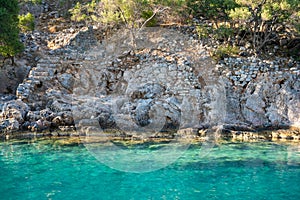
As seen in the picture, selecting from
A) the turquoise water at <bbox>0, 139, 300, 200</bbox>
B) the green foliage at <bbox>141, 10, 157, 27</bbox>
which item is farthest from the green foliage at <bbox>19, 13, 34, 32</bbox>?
the turquoise water at <bbox>0, 139, 300, 200</bbox>

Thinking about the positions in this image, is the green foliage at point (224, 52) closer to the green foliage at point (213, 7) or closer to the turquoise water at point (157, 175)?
the green foliage at point (213, 7)

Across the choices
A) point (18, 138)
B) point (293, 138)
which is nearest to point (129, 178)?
point (18, 138)

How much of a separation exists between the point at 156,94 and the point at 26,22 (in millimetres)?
12703

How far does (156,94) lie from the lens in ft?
69.0

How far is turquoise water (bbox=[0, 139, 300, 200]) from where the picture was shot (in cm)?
1066

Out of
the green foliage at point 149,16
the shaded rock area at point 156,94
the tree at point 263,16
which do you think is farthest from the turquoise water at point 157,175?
the green foliage at point 149,16

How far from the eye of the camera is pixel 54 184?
11.3m

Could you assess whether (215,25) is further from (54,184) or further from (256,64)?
(54,184)

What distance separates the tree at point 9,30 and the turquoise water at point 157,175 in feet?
27.6

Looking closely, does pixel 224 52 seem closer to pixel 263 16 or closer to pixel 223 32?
pixel 223 32

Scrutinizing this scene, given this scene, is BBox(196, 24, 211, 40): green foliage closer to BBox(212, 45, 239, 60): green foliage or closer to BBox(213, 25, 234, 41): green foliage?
BBox(213, 25, 234, 41): green foliage

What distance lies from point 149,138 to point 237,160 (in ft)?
17.3

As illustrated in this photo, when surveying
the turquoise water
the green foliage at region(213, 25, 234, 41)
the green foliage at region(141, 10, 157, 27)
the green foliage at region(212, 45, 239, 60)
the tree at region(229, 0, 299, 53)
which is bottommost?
the turquoise water

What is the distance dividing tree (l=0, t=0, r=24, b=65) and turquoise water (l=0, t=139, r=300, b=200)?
8.41 metres
